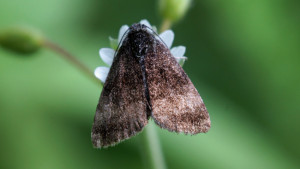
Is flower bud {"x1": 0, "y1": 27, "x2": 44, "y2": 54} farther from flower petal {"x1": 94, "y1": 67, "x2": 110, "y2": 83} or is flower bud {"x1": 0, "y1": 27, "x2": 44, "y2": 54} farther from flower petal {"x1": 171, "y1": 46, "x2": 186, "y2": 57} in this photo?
flower petal {"x1": 171, "y1": 46, "x2": 186, "y2": 57}

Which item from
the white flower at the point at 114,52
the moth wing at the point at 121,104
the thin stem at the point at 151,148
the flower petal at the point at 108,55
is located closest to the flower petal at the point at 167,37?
the white flower at the point at 114,52

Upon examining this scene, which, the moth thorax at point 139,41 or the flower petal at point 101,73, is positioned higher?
the moth thorax at point 139,41

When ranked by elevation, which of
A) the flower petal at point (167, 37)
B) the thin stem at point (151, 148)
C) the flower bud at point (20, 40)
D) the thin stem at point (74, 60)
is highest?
the flower bud at point (20, 40)

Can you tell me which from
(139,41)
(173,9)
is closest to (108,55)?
(139,41)

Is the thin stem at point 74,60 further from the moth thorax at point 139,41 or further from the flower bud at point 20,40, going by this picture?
the moth thorax at point 139,41

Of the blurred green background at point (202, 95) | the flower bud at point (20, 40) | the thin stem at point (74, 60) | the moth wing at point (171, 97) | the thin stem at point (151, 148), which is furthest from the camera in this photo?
the blurred green background at point (202, 95)

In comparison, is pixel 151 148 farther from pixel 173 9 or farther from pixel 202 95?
pixel 202 95

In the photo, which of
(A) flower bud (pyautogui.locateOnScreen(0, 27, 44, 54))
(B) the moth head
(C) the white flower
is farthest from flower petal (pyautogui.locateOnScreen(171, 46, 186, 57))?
(A) flower bud (pyautogui.locateOnScreen(0, 27, 44, 54))
